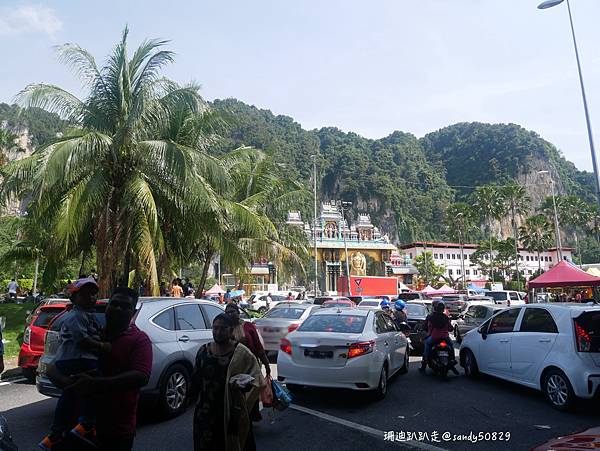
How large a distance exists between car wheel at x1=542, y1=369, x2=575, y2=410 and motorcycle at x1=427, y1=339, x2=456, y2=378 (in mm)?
2086

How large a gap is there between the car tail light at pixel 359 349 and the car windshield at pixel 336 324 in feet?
1.59

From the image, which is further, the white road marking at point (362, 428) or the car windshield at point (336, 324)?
the car windshield at point (336, 324)

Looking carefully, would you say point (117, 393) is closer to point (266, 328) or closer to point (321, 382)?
point (321, 382)

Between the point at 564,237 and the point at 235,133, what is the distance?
87686 mm

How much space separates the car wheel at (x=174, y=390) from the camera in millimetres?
6160

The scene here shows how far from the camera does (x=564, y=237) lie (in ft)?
408

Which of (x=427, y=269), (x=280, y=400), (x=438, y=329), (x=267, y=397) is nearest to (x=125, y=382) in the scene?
(x=267, y=397)

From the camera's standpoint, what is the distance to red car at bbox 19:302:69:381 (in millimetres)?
8461

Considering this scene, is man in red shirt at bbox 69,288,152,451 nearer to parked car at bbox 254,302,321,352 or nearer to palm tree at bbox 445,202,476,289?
parked car at bbox 254,302,321,352

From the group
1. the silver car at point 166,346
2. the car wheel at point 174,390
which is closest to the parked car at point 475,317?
the silver car at point 166,346

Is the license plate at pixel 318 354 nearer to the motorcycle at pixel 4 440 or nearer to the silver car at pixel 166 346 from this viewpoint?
the silver car at pixel 166 346

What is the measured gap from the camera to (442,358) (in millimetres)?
9188

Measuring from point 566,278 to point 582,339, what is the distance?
1455cm

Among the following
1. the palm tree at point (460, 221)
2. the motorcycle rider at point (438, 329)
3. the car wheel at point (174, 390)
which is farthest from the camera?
the palm tree at point (460, 221)
